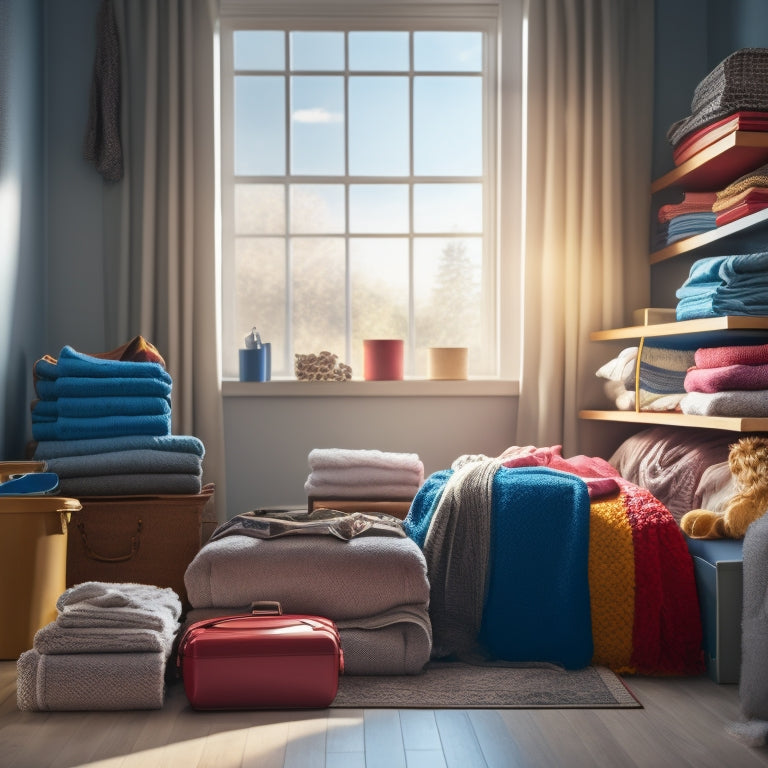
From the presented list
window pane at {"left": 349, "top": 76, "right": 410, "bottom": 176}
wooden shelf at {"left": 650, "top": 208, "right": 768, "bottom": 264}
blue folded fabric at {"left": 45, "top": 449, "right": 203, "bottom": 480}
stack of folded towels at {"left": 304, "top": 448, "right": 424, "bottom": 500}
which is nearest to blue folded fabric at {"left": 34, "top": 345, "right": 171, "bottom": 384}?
blue folded fabric at {"left": 45, "top": 449, "right": 203, "bottom": 480}

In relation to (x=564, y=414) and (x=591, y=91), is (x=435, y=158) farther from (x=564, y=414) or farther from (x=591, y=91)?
(x=564, y=414)

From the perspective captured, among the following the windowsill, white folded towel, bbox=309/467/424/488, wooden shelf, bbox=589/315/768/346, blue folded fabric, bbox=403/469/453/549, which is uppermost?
wooden shelf, bbox=589/315/768/346

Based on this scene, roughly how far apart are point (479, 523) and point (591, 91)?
189cm

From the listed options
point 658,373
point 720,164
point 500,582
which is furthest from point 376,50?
point 500,582

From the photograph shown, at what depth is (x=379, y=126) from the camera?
3.63m

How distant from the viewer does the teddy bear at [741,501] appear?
7.27ft

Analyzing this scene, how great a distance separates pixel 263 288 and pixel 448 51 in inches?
49.3

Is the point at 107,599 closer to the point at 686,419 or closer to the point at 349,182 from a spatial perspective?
the point at 686,419

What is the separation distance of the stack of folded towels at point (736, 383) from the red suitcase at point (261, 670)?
123 centimetres

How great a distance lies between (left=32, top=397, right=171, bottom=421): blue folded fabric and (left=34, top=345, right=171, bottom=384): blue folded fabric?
0.07m

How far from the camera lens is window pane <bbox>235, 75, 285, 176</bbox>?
3613mm

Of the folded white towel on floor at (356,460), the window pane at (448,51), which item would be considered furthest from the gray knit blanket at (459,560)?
the window pane at (448,51)

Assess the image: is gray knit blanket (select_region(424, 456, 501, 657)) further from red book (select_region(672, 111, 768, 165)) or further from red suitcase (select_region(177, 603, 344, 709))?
red book (select_region(672, 111, 768, 165))

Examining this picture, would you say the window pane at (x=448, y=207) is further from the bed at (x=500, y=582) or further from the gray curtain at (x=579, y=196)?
the bed at (x=500, y=582)
